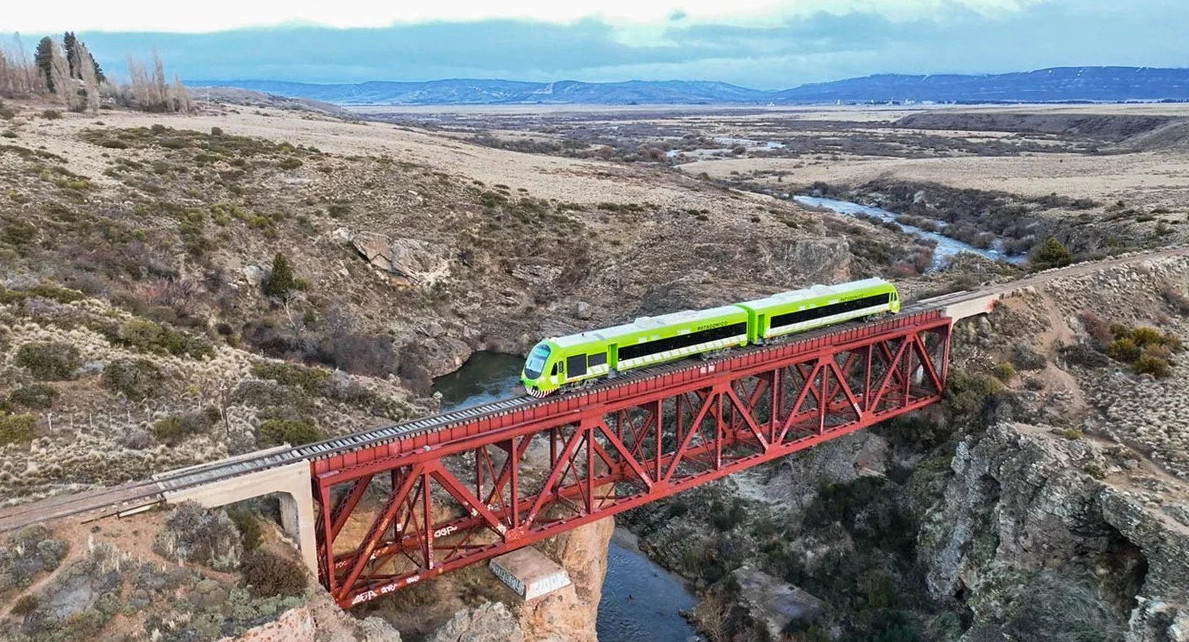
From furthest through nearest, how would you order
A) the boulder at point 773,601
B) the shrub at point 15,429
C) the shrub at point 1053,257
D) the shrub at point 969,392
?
the shrub at point 1053,257 < the shrub at point 969,392 < the boulder at point 773,601 < the shrub at point 15,429

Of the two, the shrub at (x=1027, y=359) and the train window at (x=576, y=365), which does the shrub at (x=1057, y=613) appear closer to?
the shrub at (x=1027, y=359)

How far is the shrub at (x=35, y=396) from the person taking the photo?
2931 cm

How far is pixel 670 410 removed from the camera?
51812mm

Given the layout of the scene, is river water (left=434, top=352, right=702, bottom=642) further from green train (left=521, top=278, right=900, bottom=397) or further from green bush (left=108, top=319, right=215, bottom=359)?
green bush (left=108, top=319, right=215, bottom=359)

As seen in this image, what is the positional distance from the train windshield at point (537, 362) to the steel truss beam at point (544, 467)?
1598mm

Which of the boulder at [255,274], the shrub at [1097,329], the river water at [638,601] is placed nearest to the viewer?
the river water at [638,601]

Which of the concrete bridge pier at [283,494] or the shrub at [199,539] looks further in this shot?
the concrete bridge pier at [283,494]

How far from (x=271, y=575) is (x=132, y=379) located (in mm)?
15343

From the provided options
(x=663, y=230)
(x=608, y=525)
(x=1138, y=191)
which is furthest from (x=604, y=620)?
(x=1138, y=191)

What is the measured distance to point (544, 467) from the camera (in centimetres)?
3709

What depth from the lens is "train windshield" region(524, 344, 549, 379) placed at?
29062mm

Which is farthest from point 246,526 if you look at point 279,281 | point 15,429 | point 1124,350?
point 1124,350

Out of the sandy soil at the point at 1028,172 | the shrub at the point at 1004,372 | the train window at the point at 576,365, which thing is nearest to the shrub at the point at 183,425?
the train window at the point at 576,365

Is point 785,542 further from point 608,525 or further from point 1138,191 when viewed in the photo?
point 1138,191
